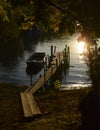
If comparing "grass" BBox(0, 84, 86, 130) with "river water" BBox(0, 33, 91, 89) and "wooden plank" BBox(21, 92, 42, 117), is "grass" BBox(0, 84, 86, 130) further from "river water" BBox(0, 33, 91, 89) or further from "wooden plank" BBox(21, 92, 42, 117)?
"river water" BBox(0, 33, 91, 89)

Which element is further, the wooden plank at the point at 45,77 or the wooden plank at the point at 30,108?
the wooden plank at the point at 45,77

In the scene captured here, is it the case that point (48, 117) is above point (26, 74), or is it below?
above

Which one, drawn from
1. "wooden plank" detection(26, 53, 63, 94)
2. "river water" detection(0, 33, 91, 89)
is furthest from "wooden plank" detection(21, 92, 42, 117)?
"river water" detection(0, 33, 91, 89)

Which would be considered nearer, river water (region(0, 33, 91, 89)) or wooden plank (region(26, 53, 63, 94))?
wooden plank (region(26, 53, 63, 94))

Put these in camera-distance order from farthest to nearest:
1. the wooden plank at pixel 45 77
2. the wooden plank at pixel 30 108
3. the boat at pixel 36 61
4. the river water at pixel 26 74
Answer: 1. the boat at pixel 36 61
2. the river water at pixel 26 74
3. the wooden plank at pixel 45 77
4. the wooden plank at pixel 30 108

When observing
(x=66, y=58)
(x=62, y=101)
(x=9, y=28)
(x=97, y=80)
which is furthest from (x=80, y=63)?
(x=97, y=80)

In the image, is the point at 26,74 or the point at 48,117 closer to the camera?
the point at 48,117

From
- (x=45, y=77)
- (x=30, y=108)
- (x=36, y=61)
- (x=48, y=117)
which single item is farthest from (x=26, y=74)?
(x=48, y=117)

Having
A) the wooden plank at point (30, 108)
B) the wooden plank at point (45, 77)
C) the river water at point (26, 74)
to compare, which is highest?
the wooden plank at point (30, 108)

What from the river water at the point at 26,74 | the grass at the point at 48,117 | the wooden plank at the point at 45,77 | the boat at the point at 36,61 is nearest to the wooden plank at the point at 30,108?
the grass at the point at 48,117

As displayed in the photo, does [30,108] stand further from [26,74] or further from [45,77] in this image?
[26,74]

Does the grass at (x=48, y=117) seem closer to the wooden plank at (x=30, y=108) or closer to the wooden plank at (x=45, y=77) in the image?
the wooden plank at (x=30, y=108)

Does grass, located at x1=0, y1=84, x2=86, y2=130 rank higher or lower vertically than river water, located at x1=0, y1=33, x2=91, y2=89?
higher

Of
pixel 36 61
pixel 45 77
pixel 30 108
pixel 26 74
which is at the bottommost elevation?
pixel 26 74
